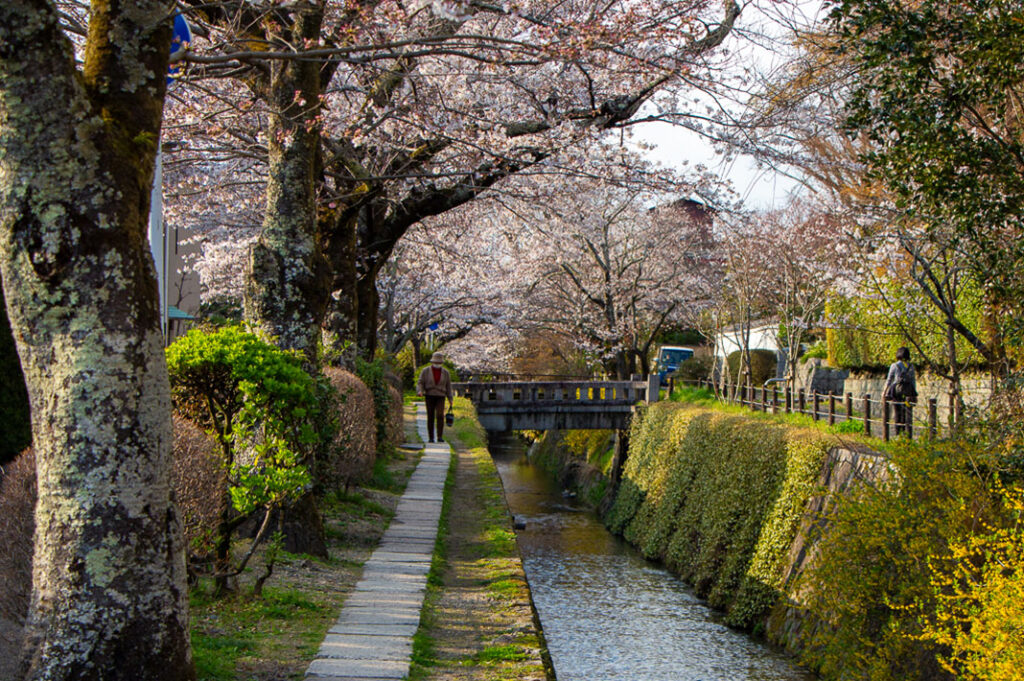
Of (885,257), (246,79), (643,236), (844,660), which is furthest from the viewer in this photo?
(643,236)

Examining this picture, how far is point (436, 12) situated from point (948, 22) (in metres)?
5.80

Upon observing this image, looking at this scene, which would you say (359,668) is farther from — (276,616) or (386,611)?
(386,611)

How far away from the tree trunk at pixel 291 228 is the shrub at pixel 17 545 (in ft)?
11.2

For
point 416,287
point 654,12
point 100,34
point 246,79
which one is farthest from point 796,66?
point 416,287

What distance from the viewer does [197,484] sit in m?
6.41

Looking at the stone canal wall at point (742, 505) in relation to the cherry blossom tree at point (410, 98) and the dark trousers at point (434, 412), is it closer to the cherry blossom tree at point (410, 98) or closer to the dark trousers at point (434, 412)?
the cherry blossom tree at point (410, 98)

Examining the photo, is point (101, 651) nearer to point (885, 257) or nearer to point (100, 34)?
point (100, 34)

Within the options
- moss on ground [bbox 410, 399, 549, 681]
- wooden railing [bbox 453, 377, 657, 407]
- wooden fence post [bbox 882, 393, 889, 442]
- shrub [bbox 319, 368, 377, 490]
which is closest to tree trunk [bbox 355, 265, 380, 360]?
shrub [bbox 319, 368, 377, 490]

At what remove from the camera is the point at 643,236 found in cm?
3447

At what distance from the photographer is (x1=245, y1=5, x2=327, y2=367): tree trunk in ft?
28.8

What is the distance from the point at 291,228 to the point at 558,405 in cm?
2188

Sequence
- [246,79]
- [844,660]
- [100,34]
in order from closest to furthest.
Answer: [100,34] → [844,660] → [246,79]

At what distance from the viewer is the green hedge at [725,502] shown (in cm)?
1480

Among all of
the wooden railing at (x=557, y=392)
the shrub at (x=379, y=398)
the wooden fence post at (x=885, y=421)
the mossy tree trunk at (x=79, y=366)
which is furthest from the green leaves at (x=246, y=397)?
the wooden railing at (x=557, y=392)
